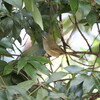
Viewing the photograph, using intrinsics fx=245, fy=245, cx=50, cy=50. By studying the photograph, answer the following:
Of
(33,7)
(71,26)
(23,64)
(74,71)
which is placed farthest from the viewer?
(71,26)

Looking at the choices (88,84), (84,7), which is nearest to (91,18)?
(84,7)

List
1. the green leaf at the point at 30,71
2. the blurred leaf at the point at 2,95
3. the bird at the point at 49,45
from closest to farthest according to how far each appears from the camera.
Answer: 1. the blurred leaf at the point at 2,95
2. the green leaf at the point at 30,71
3. the bird at the point at 49,45

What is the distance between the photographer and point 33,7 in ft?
1.65

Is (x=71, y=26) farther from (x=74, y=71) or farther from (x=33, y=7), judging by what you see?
(x=33, y=7)

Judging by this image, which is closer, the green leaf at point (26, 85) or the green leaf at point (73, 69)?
the green leaf at point (26, 85)

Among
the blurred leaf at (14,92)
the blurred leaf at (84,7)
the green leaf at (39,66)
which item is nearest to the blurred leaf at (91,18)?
the blurred leaf at (84,7)

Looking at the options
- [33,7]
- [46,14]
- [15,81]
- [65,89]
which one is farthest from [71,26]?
[33,7]

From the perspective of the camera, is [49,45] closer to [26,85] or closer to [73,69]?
[73,69]

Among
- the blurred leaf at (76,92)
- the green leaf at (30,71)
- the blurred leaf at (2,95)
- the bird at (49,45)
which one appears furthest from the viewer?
the bird at (49,45)

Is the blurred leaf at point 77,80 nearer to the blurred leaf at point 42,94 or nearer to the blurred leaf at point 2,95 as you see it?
the blurred leaf at point 42,94

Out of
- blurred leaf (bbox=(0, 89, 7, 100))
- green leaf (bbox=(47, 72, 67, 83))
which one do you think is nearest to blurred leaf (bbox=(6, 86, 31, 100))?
blurred leaf (bbox=(0, 89, 7, 100))

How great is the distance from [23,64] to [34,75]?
0.13ft

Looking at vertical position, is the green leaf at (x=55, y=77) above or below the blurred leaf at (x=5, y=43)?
below

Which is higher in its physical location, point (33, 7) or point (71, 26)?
point (33, 7)
